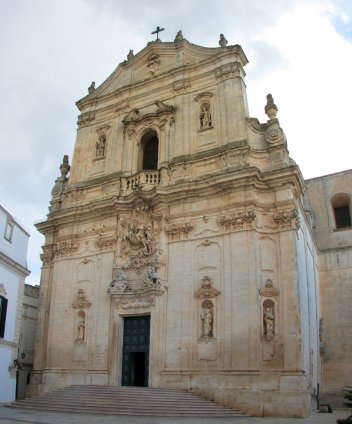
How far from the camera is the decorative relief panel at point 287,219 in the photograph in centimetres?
1667

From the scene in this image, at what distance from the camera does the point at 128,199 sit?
1961 centimetres

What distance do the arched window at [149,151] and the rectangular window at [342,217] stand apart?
10961 millimetres

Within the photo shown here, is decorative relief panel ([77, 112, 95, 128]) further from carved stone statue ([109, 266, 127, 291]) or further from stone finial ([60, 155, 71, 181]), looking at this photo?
carved stone statue ([109, 266, 127, 291])

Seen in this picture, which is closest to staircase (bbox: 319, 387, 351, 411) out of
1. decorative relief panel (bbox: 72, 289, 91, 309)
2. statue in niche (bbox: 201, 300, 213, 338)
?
statue in niche (bbox: 201, 300, 213, 338)

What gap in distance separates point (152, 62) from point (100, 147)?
16.4ft

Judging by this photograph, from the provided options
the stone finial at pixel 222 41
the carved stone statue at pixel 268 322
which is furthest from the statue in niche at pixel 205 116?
the carved stone statue at pixel 268 322

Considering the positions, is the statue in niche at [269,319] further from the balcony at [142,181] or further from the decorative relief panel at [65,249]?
the decorative relief panel at [65,249]

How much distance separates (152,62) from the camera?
23328 millimetres

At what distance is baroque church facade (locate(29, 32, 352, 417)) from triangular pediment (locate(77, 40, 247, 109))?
0.07m

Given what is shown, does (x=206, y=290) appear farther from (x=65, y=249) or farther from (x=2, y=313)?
(x=2, y=313)

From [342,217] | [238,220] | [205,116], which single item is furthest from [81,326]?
[342,217]

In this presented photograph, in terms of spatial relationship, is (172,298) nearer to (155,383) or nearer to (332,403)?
(155,383)

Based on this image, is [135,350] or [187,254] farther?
[187,254]

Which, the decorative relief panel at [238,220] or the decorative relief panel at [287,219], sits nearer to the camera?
the decorative relief panel at [287,219]
